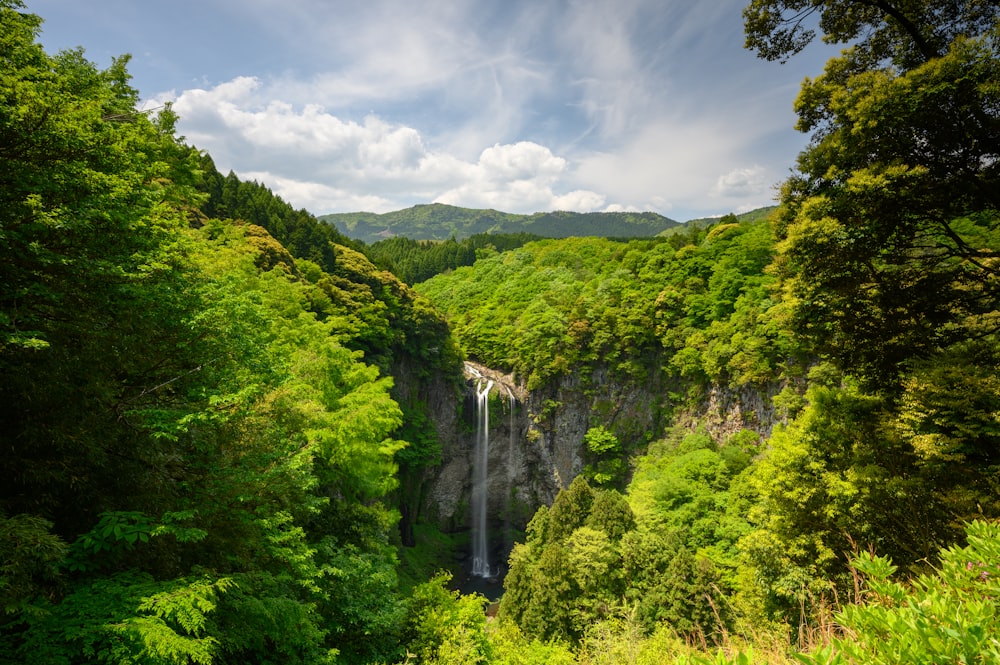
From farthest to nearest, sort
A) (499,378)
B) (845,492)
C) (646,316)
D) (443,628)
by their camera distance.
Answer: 1. (499,378)
2. (646,316)
3. (443,628)
4. (845,492)

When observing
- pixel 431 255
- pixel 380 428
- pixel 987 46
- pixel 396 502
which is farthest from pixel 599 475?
pixel 431 255

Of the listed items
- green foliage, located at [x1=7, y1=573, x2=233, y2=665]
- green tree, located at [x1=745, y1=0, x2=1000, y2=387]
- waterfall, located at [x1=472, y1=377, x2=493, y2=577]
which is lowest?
waterfall, located at [x1=472, y1=377, x2=493, y2=577]

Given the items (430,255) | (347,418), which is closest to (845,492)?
(347,418)

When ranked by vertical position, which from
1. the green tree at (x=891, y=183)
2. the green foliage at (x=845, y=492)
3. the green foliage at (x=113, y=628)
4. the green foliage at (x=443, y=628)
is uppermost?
the green tree at (x=891, y=183)

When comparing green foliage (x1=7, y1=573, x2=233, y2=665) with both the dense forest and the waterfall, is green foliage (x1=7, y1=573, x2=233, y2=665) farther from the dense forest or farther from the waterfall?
the waterfall

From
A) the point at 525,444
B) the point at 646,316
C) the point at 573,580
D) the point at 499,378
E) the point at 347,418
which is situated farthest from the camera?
the point at 499,378

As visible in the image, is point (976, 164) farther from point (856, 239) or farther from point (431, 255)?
point (431, 255)

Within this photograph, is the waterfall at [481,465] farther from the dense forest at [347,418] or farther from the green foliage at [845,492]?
the green foliage at [845,492]

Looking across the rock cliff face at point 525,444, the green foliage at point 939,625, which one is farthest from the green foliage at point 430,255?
the green foliage at point 939,625

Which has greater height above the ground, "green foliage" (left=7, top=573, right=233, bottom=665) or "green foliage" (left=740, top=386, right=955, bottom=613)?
"green foliage" (left=7, top=573, right=233, bottom=665)

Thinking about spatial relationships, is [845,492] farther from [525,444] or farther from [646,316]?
[525,444]

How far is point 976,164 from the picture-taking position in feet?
22.4

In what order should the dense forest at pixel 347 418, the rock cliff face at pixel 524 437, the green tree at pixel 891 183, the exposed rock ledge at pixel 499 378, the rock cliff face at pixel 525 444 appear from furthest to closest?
1. the exposed rock ledge at pixel 499 378
2. the rock cliff face at pixel 525 444
3. the rock cliff face at pixel 524 437
4. the green tree at pixel 891 183
5. the dense forest at pixel 347 418

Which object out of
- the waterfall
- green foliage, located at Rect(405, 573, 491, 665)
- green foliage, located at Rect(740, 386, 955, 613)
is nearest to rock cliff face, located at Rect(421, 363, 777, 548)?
the waterfall
